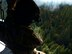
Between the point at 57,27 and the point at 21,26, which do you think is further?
the point at 57,27

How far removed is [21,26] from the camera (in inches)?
37.1

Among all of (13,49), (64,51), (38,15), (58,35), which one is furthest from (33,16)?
(58,35)

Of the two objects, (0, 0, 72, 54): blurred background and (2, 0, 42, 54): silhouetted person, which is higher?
(0, 0, 72, 54): blurred background

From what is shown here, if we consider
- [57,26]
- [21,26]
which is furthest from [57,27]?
[21,26]

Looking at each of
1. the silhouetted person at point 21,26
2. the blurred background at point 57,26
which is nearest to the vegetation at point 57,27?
the blurred background at point 57,26

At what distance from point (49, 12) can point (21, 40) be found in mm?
21502

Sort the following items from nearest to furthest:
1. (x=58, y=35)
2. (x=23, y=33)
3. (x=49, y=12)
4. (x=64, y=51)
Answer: (x=23, y=33) → (x=64, y=51) → (x=58, y=35) → (x=49, y=12)

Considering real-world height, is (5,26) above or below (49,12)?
below

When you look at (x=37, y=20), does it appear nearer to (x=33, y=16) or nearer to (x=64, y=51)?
(x=33, y=16)

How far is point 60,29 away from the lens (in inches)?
749

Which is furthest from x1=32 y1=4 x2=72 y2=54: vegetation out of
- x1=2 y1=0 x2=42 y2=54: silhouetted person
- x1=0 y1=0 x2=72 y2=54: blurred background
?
x1=2 y1=0 x2=42 y2=54: silhouetted person

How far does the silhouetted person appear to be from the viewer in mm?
909

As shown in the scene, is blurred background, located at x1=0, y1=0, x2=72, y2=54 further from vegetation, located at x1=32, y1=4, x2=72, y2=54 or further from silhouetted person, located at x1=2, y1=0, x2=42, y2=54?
silhouetted person, located at x1=2, y1=0, x2=42, y2=54

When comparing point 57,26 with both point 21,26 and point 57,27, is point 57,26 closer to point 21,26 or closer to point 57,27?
point 57,27
